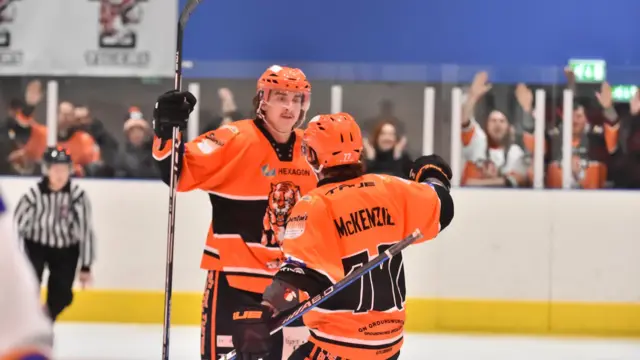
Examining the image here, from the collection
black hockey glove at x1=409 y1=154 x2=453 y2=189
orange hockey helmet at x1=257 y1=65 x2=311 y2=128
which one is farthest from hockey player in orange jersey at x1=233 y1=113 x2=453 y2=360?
orange hockey helmet at x1=257 y1=65 x2=311 y2=128

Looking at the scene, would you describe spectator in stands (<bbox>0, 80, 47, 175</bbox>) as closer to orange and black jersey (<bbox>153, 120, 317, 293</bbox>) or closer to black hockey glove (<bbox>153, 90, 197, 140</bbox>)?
orange and black jersey (<bbox>153, 120, 317, 293</bbox>)

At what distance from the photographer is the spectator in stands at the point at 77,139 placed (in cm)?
606

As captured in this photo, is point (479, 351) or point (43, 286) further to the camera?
point (43, 286)

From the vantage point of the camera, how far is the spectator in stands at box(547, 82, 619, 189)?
595 cm

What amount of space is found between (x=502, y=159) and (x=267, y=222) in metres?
3.45

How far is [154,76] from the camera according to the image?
240 inches

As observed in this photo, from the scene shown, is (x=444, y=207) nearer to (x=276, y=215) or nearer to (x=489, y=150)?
(x=276, y=215)

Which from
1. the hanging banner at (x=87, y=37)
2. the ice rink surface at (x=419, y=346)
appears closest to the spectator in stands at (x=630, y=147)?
the ice rink surface at (x=419, y=346)

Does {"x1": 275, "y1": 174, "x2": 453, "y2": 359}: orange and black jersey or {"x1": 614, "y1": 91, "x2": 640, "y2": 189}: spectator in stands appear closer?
{"x1": 275, "y1": 174, "x2": 453, "y2": 359}: orange and black jersey

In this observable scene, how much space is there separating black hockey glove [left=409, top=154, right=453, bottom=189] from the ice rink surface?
2456 millimetres

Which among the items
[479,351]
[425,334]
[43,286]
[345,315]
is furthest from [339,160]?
[43,286]

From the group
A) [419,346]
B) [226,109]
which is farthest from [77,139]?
[419,346]

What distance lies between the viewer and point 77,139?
19.9 ft

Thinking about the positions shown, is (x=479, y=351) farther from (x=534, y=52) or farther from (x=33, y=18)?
(x=33, y=18)
